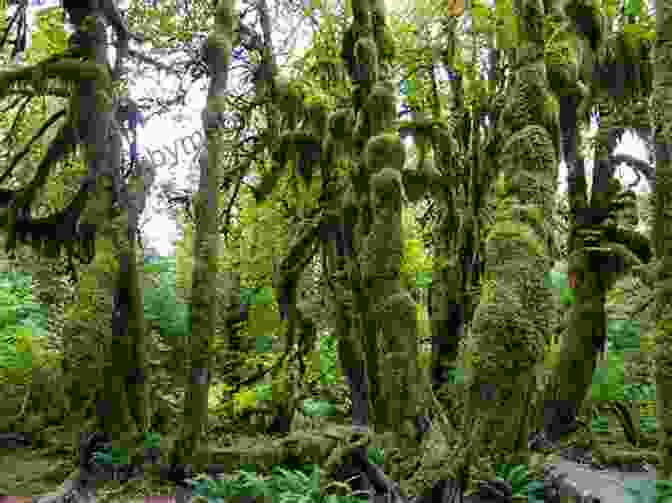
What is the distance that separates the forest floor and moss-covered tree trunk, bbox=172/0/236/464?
881mm

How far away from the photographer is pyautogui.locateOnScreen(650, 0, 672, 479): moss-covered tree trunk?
17.1ft

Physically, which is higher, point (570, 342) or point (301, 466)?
point (570, 342)

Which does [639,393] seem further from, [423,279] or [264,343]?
[264,343]

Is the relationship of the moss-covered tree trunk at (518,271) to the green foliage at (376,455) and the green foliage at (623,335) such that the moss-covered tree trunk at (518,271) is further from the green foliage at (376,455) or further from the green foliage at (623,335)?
the green foliage at (623,335)

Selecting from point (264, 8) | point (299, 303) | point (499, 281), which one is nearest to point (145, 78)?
point (264, 8)

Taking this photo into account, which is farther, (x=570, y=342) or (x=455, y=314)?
(x=455, y=314)

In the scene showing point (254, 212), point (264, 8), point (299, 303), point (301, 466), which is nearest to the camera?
point (301, 466)

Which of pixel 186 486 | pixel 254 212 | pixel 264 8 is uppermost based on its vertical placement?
pixel 264 8

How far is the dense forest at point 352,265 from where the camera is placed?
561 centimetres

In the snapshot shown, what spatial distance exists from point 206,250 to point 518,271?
3935 mm

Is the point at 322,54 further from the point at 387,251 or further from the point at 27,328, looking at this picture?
the point at 27,328

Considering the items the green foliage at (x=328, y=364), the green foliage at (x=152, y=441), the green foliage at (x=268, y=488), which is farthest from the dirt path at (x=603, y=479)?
the green foliage at (x=152, y=441)

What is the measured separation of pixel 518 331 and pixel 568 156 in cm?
589

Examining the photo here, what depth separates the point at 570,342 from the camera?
977 centimetres
